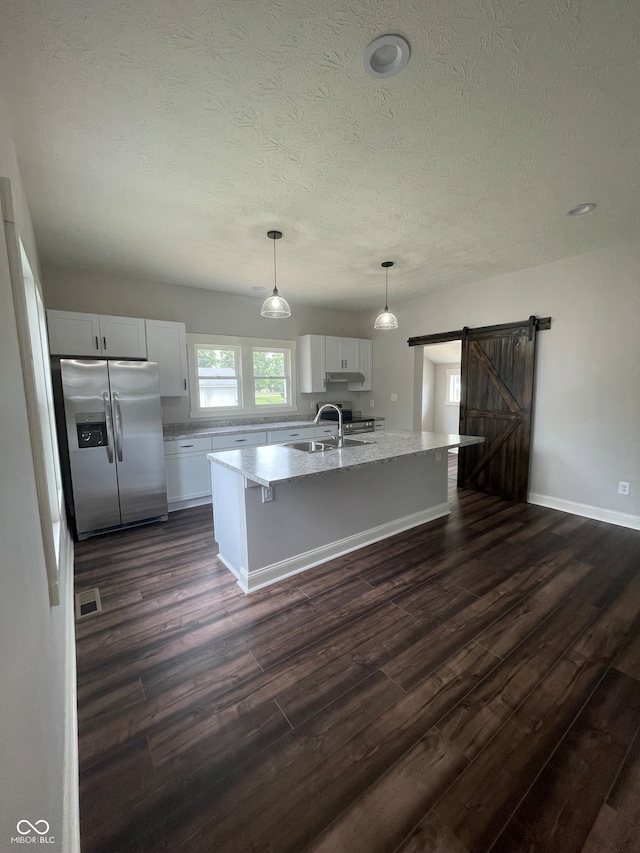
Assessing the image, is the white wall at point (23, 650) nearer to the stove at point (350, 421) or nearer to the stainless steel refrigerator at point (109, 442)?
the stainless steel refrigerator at point (109, 442)

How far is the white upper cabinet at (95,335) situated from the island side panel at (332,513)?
98.7 inches

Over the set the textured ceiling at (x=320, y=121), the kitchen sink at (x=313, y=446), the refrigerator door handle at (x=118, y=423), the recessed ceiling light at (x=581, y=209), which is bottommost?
the kitchen sink at (x=313, y=446)

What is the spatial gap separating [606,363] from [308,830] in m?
4.10

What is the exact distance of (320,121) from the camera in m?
1.68

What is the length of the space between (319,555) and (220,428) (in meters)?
2.51

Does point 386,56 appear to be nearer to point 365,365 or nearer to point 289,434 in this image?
point 289,434

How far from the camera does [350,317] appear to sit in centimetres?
609

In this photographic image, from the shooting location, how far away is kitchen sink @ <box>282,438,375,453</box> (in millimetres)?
3043

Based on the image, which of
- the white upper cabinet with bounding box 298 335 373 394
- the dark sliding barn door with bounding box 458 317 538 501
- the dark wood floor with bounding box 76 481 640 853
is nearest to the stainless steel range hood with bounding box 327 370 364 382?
the white upper cabinet with bounding box 298 335 373 394

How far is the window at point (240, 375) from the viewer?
4633mm

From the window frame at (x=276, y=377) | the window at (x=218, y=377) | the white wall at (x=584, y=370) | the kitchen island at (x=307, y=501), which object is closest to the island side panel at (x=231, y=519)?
the kitchen island at (x=307, y=501)

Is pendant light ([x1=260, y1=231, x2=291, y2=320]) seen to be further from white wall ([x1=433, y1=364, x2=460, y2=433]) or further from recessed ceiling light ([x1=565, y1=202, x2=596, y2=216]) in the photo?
white wall ([x1=433, y1=364, x2=460, y2=433])

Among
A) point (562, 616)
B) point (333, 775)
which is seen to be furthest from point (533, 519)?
point (333, 775)

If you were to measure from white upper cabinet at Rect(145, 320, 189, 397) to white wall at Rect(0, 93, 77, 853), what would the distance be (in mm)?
2562
